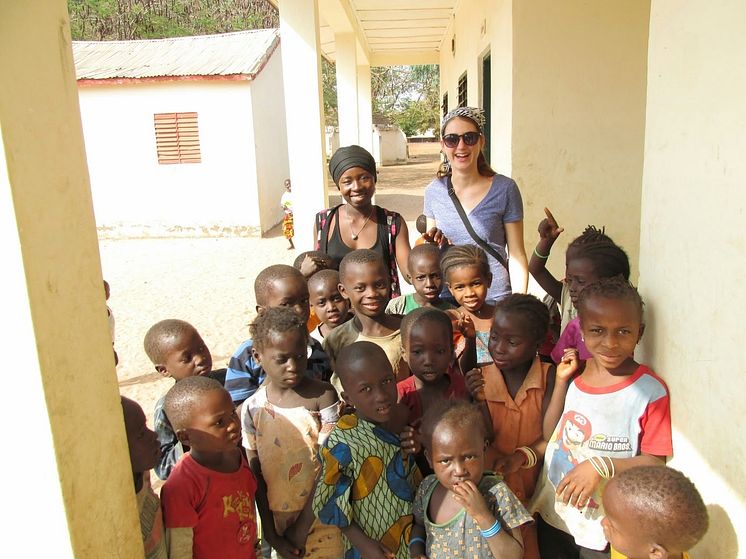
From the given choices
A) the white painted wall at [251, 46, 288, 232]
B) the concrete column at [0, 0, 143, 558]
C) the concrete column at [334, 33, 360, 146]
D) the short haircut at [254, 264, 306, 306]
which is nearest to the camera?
the concrete column at [0, 0, 143, 558]

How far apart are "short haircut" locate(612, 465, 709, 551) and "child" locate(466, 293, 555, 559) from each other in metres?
0.52

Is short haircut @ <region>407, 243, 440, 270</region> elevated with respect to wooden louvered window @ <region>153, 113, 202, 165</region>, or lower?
lower

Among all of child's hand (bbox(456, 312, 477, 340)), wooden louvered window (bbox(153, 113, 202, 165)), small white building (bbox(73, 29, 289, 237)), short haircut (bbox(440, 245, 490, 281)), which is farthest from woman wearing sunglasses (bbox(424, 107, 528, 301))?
wooden louvered window (bbox(153, 113, 202, 165))

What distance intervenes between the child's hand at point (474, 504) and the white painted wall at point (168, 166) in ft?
37.7

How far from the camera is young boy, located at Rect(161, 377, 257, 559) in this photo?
1795 mm

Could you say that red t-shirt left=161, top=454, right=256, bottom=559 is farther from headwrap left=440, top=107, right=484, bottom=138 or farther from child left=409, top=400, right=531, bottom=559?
headwrap left=440, top=107, right=484, bottom=138

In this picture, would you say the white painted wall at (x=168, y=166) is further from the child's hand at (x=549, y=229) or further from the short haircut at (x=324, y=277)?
the child's hand at (x=549, y=229)

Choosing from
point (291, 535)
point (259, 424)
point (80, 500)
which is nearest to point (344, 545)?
point (291, 535)

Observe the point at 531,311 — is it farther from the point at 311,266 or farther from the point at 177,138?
the point at 177,138

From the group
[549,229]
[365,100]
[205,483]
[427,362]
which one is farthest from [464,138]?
[365,100]

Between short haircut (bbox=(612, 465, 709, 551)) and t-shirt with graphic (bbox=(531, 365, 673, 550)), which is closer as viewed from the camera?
short haircut (bbox=(612, 465, 709, 551))

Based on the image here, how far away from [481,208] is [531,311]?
3.23 ft

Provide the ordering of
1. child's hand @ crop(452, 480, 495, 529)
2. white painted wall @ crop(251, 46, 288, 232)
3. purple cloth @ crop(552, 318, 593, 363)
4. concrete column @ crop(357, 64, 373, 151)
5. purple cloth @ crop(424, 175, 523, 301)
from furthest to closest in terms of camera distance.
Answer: concrete column @ crop(357, 64, 373, 151), white painted wall @ crop(251, 46, 288, 232), purple cloth @ crop(424, 175, 523, 301), purple cloth @ crop(552, 318, 593, 363), child's hand @ crop(452, 480, 495, 529)

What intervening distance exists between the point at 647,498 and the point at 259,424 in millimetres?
1291
